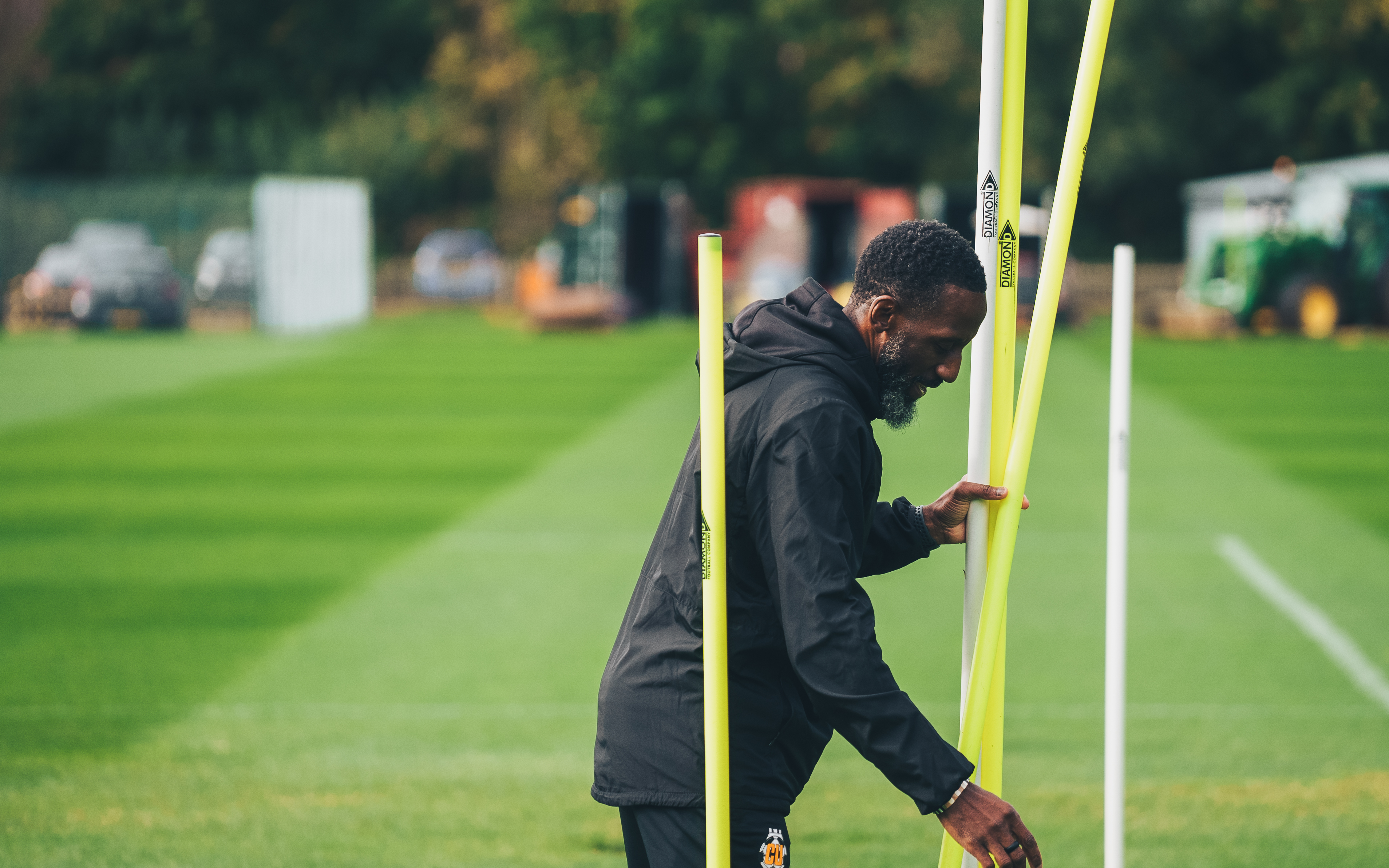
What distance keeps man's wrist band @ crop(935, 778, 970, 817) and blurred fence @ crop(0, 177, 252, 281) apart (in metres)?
36.6

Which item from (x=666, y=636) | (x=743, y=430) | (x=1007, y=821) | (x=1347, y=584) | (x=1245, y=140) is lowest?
(x=1347, y=584)

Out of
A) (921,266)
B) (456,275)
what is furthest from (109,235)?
(921,266)

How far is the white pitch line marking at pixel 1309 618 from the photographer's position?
809 cm

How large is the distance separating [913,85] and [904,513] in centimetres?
4906

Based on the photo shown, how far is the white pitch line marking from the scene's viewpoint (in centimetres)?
809

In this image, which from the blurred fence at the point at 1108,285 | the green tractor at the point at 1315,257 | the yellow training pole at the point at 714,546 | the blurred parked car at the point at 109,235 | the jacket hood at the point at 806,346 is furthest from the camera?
the blurred fence at the point at 1108,285

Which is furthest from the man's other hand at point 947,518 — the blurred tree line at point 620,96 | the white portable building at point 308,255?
the blurred tree line at point 620,96

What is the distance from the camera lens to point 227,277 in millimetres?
35469

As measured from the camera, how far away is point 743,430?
9.71 feet

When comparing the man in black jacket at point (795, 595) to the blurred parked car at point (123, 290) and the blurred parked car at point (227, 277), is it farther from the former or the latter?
the blurred parked car at point (227, 277)

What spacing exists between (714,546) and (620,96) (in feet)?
168

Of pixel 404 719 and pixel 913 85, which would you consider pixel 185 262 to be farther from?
pixel 404 719

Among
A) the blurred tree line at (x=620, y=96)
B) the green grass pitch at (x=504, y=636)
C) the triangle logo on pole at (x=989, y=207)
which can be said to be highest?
the blurred tree line at (x=620, y=96)

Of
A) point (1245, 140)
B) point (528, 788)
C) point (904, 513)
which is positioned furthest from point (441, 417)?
point (1245, 140)
